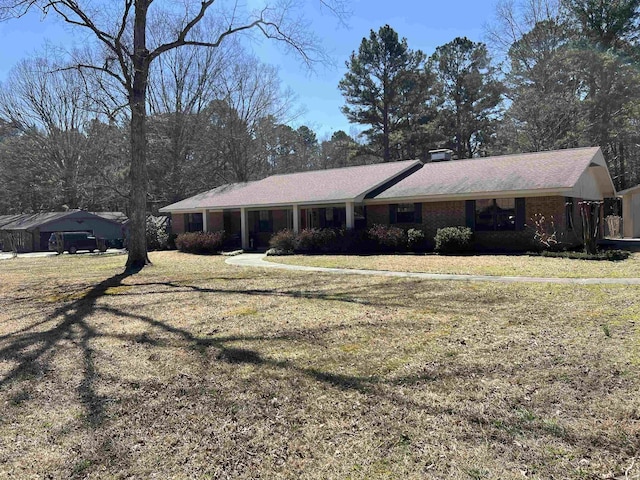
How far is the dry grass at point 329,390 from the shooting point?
9.72 ft

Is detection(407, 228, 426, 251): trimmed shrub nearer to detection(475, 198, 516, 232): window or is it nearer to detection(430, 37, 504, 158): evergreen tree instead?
detection(475, 198, 516, 232): window

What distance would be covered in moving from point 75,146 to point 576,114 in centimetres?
4413

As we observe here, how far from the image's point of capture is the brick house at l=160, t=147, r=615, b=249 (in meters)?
16.7

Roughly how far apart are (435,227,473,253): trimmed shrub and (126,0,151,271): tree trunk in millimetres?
11100

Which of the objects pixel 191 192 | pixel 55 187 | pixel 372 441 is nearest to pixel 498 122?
pixel 191 192

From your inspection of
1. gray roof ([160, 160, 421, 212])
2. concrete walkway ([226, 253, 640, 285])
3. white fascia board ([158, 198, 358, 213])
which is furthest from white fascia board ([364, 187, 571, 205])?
concrete walkway ([226, 253, 640, 285])

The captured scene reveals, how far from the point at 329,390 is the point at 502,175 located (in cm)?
1665

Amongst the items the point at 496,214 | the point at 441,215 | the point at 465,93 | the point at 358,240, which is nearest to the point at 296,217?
the point at 358,240

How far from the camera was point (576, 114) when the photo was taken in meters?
29.4

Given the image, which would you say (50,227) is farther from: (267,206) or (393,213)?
(393,213)

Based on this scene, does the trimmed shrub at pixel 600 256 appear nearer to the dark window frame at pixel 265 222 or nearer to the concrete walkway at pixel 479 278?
the concrete walkway at pixel 479 278

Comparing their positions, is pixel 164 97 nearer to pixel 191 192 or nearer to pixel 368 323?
pixel 191 192

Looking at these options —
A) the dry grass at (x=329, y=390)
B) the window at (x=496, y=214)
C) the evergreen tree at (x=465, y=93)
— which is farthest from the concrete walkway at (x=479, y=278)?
the evergreen tree at (x=465, y=93)

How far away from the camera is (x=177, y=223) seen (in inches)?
1092
